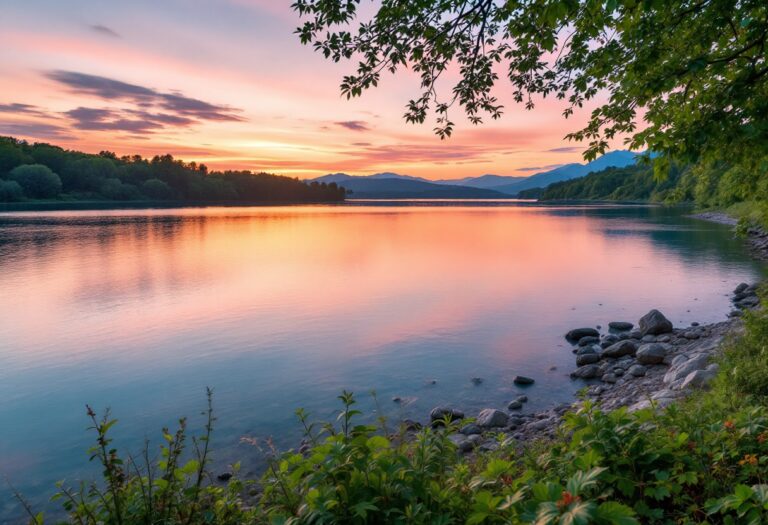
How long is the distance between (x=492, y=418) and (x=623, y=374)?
20.1 ft

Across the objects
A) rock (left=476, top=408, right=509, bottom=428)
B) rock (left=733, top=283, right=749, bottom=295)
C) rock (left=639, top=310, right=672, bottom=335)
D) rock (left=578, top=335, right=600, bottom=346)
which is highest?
rock (left=733, top=283, right=749, bottom=295)

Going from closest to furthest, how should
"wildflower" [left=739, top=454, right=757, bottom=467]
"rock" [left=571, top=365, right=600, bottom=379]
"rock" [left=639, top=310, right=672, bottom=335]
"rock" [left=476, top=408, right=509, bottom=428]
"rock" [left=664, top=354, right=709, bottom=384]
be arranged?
"wildflower" [left=739, top=454, right=757, bottom=467], "rock" [left=476, top=408, right=509, bottom=428], "rock" [left=664, top=354, right=709, bottom=384], "rock" [left=571, top=365, right=600, bottom=379], "rock" [left=639, top=310, right=672, bottom=335]

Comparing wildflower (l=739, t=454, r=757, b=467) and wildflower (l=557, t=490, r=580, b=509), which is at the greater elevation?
wildflower (l=557, t=490, r=580, b=509)

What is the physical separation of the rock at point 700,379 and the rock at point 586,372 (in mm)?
4090

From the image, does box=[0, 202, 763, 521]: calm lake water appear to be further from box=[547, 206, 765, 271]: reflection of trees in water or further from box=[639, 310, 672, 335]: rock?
box=[639, 310, 672, 335]: rock

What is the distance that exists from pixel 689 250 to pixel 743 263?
400 inches

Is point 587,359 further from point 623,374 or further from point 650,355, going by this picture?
point 650,355

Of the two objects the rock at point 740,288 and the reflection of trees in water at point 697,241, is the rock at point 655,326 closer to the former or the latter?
the rock at point 740,288

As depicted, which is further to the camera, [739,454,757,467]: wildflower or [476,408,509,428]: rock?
[476,408,509,428]: rock

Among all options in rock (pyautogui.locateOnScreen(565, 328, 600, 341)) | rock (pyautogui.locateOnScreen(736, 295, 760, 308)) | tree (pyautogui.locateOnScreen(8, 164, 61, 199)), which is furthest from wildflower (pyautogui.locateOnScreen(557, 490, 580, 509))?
tree (pyautogui.locateOnScreen(8, 164, 61, 199))

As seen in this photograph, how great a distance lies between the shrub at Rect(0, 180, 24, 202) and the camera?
135750 mm

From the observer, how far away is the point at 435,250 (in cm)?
5659

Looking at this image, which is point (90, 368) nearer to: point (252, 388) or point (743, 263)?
point (252, 388)

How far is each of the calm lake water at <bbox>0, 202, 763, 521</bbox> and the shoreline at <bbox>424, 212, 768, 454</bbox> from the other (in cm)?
79
